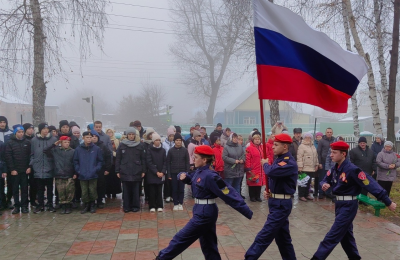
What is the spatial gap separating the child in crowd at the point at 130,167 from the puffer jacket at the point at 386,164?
586cm

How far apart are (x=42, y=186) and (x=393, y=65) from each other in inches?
517

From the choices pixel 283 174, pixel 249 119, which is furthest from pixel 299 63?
pixel 249 119

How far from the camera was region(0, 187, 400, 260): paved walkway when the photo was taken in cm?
605

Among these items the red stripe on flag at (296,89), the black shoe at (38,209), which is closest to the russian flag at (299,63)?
the red stripe on flag at (296,89)

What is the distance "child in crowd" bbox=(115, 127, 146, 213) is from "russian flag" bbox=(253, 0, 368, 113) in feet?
14.8

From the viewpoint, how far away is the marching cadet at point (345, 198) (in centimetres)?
521

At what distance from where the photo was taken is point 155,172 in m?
8.98

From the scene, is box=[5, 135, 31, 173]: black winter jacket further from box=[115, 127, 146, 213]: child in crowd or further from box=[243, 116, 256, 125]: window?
box=[243, 116, 256, 125]: window

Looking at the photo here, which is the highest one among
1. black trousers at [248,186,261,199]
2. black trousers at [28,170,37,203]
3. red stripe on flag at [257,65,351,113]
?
red stripe on flag at [257,65,351,113]

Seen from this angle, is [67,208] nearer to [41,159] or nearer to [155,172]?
[41,159]

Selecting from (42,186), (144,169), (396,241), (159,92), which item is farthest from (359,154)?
(159,92)

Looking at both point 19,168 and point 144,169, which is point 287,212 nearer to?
point 144,169

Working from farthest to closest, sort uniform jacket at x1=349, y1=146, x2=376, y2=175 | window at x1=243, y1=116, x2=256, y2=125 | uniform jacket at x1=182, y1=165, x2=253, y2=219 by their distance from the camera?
window at x1=243, y1=116, x2=256, y2=125 → uniform jacket at x1=349, y1=146, x2=376, y2=175 → uniform jacket at x1=182, y1=165, x2=253, y2=219

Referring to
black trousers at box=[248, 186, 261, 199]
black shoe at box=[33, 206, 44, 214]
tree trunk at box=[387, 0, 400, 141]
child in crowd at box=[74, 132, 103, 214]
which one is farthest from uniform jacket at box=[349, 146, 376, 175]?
black shoe at box=[33, 206, 44, 214]
